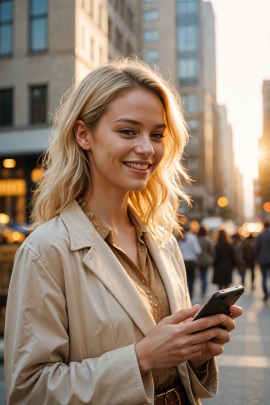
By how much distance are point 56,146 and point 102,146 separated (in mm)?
302

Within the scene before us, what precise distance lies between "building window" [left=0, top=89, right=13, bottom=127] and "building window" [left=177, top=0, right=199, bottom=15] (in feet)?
170

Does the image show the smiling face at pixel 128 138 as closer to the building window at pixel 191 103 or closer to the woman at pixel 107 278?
the woman at pixel 107 278

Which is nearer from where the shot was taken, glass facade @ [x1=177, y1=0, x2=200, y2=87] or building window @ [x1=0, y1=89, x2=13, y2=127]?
building window @ [x1=0, y1=89, x2=13, y2=127]

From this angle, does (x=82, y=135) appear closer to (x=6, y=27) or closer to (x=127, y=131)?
(x=127, y=131)

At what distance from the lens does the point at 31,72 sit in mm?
29219

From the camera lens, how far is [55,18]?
93.2 ft

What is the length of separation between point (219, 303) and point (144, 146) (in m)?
0.71


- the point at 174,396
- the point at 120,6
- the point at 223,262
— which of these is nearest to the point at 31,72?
the point at 120,6


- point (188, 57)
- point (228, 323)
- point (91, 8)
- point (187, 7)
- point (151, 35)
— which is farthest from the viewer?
point (188, 57)

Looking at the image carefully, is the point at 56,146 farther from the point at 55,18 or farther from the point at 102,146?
the point at 55,18

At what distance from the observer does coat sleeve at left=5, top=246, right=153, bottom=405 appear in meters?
1.78

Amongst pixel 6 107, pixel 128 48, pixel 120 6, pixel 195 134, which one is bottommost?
pixel 6 107

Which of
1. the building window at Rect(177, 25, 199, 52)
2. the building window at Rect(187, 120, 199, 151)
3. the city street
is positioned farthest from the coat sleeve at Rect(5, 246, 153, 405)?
the building window at Rect(177, 25, 199, 52)

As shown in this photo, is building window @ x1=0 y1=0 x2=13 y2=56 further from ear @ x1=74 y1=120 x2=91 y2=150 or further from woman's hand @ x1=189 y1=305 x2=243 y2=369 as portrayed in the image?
woman's hand @ x1=189 y1=305 x2=243 y2=369
